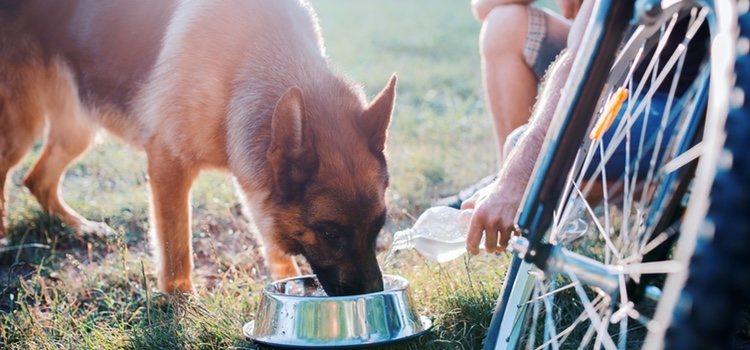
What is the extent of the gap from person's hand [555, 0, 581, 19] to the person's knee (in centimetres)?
34

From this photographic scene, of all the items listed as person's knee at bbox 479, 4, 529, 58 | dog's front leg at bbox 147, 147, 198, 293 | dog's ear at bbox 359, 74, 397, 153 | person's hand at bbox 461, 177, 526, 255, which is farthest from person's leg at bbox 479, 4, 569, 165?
person's hand at bbox 461, 177, 526, 255

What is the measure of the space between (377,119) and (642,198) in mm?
1274

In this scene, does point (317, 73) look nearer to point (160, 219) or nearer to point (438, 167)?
point (160, 219)

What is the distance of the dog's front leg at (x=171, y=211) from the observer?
3.51 metres

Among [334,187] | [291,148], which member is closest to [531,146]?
[334,187]

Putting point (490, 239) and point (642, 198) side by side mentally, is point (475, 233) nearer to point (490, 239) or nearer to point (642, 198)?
point (490, 239)

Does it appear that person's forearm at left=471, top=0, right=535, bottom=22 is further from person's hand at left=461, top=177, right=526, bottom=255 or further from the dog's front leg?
person's hand at left=461, top=177, right=526, bottom=255

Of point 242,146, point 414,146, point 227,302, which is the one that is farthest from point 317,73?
point 414,146

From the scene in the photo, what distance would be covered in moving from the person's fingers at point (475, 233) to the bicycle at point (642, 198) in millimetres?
154

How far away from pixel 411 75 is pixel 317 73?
7.35m

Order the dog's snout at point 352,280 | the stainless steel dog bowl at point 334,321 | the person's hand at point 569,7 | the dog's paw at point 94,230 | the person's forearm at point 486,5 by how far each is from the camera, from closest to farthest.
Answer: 1. the stainless steel dog bowl at point 334,321
2. the dog's snout at point 352,280
3. the person's hand at point 569,7
4. the person's forearm at point 486,5
5. the dog's paw at point 94,230

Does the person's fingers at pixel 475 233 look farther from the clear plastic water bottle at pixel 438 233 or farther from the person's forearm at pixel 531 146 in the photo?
the clear plastic water bottle at pixel 438 233

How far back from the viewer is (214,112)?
11.0 feet

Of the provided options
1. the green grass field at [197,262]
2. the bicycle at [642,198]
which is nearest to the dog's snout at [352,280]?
the green grass field at [197,262]
